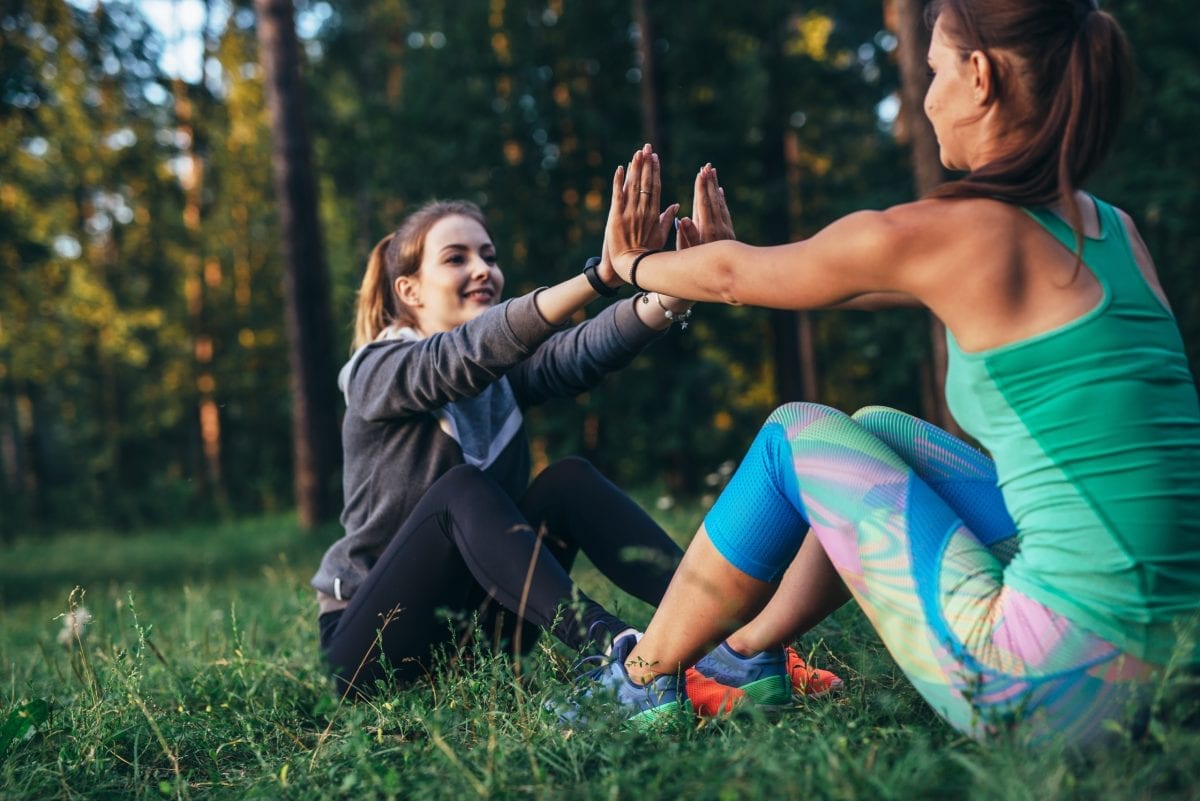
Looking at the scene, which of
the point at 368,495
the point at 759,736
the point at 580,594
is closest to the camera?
the point at 759,736

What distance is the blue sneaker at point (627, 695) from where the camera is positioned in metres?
2.29

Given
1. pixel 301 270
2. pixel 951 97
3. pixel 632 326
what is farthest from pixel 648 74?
pixel 951 97

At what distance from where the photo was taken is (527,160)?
12914 mm

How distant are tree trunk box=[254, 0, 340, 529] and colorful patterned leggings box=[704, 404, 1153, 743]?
8.32 meters

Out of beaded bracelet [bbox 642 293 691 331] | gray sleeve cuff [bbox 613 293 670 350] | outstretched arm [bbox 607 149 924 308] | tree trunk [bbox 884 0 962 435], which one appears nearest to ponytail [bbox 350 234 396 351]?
gray sleeve cuff [bbox 613 293 670 350]

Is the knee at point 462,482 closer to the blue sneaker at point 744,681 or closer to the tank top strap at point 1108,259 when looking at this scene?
the blue sneaker at point 744,681

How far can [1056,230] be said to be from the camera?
6.03ft

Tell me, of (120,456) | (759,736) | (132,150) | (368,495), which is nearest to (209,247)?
(132,150)

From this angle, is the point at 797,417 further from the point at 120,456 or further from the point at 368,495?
the point at 120,456

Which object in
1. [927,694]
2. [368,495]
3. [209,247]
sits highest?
[209,247]

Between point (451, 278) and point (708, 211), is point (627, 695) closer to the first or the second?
point (708, 211)

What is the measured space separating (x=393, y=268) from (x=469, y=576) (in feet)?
3.81

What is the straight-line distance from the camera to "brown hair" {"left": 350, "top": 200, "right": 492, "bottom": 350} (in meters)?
3.34

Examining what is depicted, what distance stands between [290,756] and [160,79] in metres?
14.5
